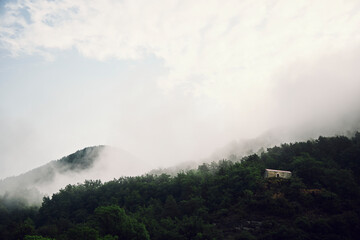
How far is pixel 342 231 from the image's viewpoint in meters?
39.3

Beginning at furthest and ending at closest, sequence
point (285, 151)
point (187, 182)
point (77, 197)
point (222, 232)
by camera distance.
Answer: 1. point (77, 197)
2. point (285, 151)
3. point (187, 182)
4. point (222, 232)

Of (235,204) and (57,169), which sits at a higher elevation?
(57,169)

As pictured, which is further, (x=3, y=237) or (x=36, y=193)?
(x=36, y=193)

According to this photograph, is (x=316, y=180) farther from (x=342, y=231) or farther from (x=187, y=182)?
(x=187, y=182)

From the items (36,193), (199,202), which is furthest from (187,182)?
(36,193)

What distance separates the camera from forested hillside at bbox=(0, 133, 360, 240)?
41.5 m

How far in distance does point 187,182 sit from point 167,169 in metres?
59.8

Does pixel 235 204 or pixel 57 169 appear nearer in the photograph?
pixel 235 204

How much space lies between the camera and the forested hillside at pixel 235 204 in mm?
41469

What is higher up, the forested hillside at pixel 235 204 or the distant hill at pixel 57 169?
the distant hill at pixel 57 169

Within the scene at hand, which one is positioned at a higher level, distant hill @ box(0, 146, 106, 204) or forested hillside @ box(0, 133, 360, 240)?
distant hill @ box(0, 146, 106, 204)

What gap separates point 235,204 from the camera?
58.6 m

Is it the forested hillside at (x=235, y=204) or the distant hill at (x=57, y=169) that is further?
the distant hill at (x=57, y=169)

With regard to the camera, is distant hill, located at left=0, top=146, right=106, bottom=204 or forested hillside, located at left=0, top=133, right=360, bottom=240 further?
distant hill, located at left=0, top=146, right=106, bottom=204
